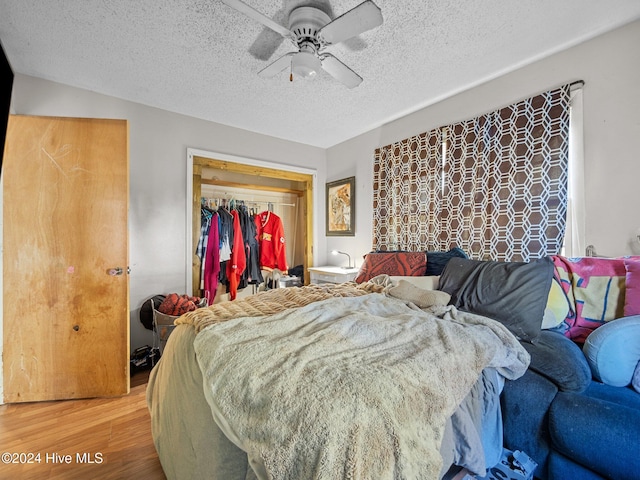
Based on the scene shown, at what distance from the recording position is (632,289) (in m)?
1.34

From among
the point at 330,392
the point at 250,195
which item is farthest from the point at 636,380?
the point at 250,195

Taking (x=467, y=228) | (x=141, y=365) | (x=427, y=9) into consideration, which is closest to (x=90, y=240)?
(x=141, y=365)

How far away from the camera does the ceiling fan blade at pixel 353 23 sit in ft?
4.22

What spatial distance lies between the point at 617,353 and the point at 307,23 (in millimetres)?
2186

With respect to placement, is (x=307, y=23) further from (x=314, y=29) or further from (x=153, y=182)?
(x=153, y=182)

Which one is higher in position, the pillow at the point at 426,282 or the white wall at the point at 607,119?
the white wall at the point at 607,119

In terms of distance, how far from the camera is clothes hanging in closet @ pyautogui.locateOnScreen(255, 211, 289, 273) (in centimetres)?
403

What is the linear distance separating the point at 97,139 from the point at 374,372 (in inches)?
96.8

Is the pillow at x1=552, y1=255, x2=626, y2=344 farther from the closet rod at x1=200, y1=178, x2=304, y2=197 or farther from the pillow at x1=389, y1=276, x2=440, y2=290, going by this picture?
the closet rod at x1=200, y1=178, x2=304, y2=197

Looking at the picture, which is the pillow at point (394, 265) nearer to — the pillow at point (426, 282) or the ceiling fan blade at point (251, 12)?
the pillow at point (426, 282)

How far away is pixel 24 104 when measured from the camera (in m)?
2.18

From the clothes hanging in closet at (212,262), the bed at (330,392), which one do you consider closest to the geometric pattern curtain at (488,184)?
the bed at (330,392)

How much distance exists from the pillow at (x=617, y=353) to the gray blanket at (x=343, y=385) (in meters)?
0.32

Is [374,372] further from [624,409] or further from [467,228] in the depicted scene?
[467,228]
